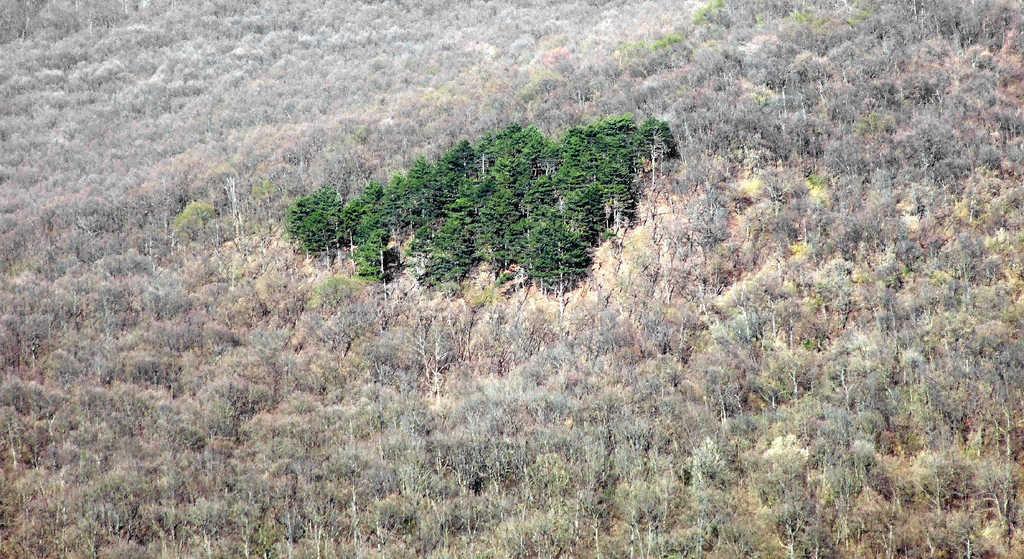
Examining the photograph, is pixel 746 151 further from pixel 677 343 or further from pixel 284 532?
pixel 284 532

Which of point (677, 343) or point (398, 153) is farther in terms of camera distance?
point (398, 153)

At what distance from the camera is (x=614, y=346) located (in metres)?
54.5

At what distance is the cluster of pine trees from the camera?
6278 centimetres

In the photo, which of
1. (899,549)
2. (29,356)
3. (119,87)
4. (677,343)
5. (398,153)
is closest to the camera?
(899,549)

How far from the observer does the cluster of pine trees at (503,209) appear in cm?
6278

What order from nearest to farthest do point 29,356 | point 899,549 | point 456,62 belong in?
point 899,549
point 29,356
point 456,62

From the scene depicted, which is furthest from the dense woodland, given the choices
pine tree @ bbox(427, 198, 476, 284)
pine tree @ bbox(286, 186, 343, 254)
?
pine tree @ bbox(286, 186, 343, 254)

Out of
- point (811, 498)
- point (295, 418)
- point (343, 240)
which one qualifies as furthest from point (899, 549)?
point (343, 240)

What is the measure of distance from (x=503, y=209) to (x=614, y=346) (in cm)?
1578

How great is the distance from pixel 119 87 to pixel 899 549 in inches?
5855

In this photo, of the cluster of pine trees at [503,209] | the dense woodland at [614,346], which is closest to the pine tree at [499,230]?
the cluster of pine trees at [503,209]

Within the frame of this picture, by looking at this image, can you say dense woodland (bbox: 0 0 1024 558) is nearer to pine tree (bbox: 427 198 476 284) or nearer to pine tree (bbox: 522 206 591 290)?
pine tree (bbox: 427 198 476 284)

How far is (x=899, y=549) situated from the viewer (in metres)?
41.1

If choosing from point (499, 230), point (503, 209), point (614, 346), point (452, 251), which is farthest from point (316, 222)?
point (614, 346)
